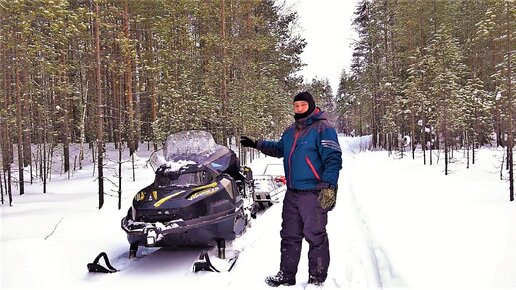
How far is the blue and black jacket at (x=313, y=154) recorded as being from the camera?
Answer: 387 cm

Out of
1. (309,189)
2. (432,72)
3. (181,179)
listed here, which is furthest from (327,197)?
(432,72)

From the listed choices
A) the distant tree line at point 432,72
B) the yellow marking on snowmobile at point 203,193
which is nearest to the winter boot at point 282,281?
the yellow marking on snowmobile at point 203,193

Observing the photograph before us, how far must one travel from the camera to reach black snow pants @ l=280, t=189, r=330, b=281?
12.9 feet

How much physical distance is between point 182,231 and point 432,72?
19547mm

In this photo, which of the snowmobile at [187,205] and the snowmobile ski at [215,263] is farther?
the snowmobile at [187,205]

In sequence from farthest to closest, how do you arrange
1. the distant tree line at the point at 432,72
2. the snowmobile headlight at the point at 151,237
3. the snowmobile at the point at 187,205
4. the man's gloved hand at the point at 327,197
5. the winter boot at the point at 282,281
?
1. the distant tree line at the point at 432,72
2. the snowmobile at the point at 187,205
3. the snowmobile headlight at the point at 151,237
4. the winter boot at the point at 282,281
5. the man's gloved hand at the point at 327,197

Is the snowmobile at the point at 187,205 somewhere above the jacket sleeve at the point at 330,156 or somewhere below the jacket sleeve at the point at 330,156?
below

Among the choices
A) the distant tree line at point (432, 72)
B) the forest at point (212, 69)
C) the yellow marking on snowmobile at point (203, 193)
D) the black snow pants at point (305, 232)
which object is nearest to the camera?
the black snow pants at point (305, 232)

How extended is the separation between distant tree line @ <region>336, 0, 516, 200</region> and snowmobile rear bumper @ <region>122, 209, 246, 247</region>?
9052 millimetres

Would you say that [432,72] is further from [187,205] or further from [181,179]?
[187,205]

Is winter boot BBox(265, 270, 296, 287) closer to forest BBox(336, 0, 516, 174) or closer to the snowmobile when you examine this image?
the snowmobile

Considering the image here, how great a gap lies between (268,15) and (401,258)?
24.0 metres

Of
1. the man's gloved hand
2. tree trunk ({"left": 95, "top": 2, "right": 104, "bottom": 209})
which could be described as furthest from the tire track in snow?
tree trunk ({"left": 95, "top": 2, "right": 104, "bottom": 209})

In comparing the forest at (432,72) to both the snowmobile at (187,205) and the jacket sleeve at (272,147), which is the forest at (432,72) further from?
the snowmobile at (187,205)
